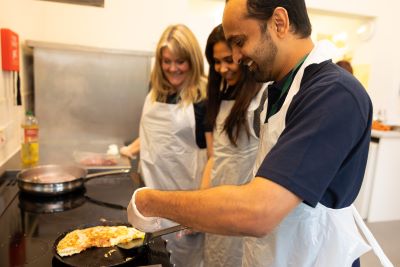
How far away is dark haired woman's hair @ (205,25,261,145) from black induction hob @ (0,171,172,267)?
0.48m

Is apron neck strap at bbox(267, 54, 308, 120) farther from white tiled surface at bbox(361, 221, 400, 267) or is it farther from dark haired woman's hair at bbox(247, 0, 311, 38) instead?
white tiled surface at bbox(361, 221, 400, 267)

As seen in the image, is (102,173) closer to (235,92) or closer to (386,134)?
(235,92)

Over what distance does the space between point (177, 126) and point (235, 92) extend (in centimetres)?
40

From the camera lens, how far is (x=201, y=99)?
62.6 inches

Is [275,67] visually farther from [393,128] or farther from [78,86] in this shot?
[393,128]

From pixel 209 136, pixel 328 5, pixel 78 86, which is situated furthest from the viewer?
pixel 328 5

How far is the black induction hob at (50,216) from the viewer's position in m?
0.78

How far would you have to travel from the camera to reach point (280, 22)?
2.33 feet

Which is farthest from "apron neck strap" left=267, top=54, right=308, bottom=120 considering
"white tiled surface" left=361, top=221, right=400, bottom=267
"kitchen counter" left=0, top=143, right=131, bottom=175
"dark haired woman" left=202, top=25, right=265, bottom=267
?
"white tiled surface" left=361, top=221, right=400, bottom=267

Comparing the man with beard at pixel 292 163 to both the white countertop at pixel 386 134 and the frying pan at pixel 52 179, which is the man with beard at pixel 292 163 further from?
the white countertop at pixel 386 134

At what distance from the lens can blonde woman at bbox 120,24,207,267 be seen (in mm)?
1542

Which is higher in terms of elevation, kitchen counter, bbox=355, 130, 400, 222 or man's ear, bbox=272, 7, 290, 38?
man's ear, bbox=272, 7, 290, 38

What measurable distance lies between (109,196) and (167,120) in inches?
20.7

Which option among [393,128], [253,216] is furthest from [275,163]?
[393,128]
